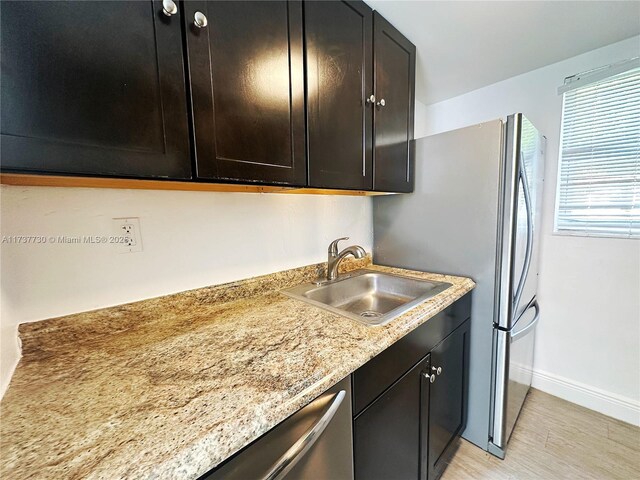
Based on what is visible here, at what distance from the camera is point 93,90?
21.2 inches

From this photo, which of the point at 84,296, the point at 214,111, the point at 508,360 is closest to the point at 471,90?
the point at 508,360

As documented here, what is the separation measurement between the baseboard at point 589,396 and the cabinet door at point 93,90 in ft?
8.44

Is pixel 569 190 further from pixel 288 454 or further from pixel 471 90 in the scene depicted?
pixel 288 454

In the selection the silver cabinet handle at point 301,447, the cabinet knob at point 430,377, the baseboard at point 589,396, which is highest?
the silver cabinet handle at point 301,447

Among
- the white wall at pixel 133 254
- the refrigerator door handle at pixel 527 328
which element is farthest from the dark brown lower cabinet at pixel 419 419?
the white wall at pixel 133 254

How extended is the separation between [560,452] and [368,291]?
131 cm

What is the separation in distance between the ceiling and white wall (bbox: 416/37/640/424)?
12 centimetres

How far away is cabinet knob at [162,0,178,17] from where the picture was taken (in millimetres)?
606

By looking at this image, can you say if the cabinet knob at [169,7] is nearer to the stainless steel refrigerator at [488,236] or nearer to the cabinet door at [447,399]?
the stainless steel refrigerator at [488,236]

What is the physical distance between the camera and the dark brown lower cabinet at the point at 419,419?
2.53 feet

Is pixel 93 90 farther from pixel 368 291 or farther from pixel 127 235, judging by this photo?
pixel 368 291

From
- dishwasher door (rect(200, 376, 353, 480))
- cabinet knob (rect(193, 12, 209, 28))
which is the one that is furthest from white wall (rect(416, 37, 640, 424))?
cabinet knob (rect(193, 12, 209, 28))

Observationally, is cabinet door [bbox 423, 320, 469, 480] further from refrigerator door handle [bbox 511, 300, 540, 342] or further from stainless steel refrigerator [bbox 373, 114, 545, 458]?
refrigerator door handle [bbox 511, 300, 540, 342]

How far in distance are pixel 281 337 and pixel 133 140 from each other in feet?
2.12
